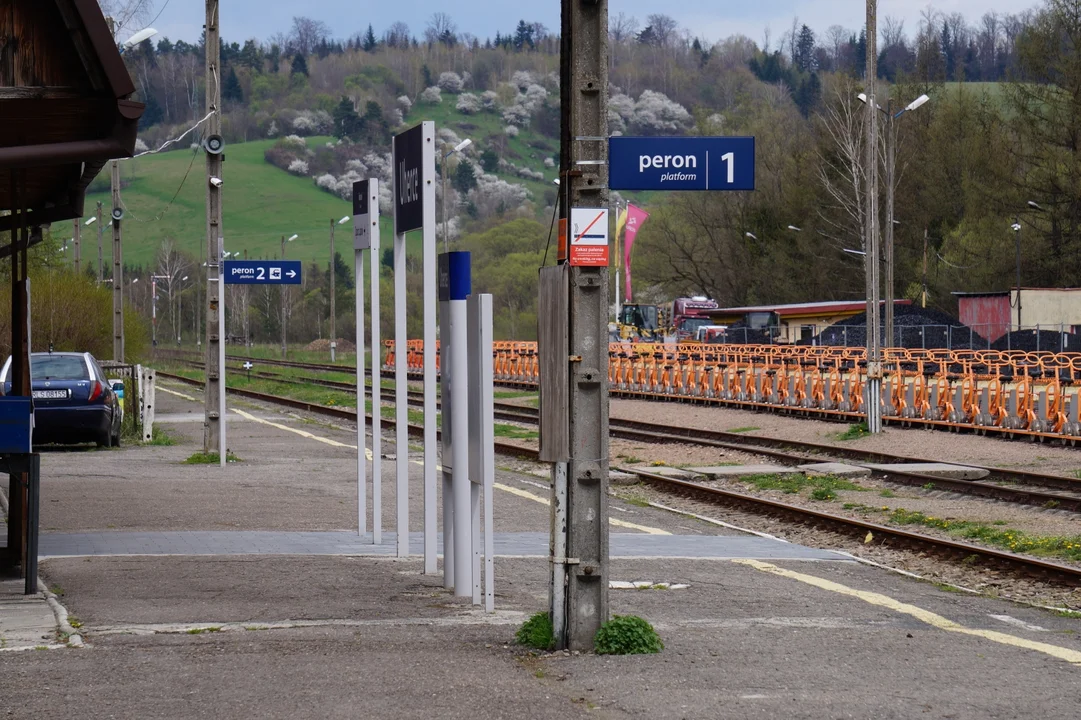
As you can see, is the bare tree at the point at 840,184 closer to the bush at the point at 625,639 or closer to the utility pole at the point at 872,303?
the utility pole at the point at 872,303

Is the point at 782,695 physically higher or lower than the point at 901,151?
lower

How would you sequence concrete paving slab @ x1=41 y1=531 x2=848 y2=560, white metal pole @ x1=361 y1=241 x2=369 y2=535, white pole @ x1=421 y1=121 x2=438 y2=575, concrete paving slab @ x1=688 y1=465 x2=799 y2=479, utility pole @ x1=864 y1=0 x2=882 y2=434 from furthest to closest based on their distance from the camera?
utility pole @ x1=864 y1=0 x2=882 y2=434, concrete paving slab @ x1=688 y1=465 x2=799 y2=479, white metal pole @ x1=361 y1=241 x2=369 y2=535, concrete paving slab @ x1=41 y1=531 x2=848 y2=560, white pole @ x1=421 y1=121 x2=438 y2=575

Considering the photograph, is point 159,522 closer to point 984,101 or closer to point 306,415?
point 306,415

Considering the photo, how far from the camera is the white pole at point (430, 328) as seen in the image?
9.07m

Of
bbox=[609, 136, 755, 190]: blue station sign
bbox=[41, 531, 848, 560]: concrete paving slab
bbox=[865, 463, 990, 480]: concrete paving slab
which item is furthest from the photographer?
bbox=[865, 463, 990, 480]: concrete paving slab

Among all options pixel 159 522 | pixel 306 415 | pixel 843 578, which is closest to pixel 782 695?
pixel 843 578

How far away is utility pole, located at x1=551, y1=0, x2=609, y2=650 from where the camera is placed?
741 cm

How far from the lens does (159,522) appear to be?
13398 mm

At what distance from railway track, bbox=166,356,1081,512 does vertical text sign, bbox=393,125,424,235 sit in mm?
9322

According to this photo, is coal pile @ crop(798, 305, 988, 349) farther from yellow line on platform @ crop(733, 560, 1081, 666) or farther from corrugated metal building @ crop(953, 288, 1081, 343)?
yellow line on platform @ crop(733, 560, 1081, 666)

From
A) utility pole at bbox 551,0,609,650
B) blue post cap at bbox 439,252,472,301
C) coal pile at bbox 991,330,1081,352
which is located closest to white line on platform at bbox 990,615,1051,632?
utility pole at bbox 551,0,609,650

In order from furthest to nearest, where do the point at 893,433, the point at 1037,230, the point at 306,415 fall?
the point at 1037,230, the point at 306,415, the point at 893,433

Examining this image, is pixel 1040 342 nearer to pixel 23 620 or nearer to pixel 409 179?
pixel 409 179

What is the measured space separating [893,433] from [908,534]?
14209mm
